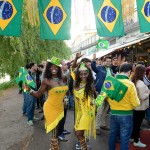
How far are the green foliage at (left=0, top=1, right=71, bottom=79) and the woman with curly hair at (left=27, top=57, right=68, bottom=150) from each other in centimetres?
1149

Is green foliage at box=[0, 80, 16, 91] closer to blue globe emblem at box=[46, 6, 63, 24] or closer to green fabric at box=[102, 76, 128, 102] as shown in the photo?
blue globe emblem at box=[46, 6, 63, 24]

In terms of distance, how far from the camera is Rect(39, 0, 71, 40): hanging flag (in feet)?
20.9

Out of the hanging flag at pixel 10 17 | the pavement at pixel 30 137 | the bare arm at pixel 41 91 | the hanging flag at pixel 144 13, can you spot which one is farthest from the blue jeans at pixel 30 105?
the hanging flag at pixel 144 13

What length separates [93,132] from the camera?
4891mm

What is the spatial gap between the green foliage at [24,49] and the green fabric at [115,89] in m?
12.4

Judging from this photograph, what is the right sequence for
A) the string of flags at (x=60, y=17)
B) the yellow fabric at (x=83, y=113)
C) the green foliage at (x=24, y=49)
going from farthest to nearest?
the green foliage at (x=24, y=49)
the string of flags at (x=60, y=17)
the yellow fabric at (x=83, y=113)

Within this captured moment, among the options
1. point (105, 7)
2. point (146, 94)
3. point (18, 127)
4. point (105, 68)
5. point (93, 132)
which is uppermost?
point (105, 7)

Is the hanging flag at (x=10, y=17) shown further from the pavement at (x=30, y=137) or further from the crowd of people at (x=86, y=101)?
the pavement at (x=30, y=137)

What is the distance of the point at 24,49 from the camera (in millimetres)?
18469

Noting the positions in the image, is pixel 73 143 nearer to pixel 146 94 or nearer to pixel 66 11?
pixel 146 94

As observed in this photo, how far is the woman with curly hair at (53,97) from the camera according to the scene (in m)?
4.84

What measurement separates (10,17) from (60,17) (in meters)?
1.18

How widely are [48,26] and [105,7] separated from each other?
1495mm

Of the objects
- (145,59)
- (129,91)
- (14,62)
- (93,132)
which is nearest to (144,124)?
(93,132)
